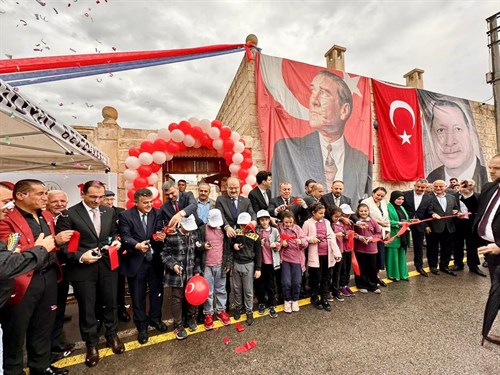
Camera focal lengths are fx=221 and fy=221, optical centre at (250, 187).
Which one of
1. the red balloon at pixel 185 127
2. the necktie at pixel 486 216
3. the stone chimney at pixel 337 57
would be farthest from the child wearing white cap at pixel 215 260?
the stone chimney at pixel 337 57

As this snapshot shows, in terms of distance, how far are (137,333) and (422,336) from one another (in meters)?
3.58

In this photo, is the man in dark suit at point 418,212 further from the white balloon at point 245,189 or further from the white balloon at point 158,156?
the white balloon at point 158,156

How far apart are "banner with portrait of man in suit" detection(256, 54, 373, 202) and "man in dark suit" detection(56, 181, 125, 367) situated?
5.03 metres

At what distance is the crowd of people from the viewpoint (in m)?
2.09

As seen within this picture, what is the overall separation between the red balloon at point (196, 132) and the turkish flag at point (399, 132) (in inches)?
292

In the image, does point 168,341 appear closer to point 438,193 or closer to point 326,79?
point 438,193

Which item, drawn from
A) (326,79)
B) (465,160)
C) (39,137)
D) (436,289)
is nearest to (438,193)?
(436,289)

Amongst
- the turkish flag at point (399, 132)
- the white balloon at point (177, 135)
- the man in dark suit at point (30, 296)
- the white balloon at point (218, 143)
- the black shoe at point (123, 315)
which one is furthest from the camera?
the turkish flag at point (399, 132)

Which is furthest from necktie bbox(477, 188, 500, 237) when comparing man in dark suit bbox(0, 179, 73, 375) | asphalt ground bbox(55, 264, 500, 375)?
man in dark suit bbox(0, 179, 73, 375)

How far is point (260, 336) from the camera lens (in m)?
2.71

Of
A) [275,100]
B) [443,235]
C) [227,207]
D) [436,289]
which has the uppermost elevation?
[275,100]

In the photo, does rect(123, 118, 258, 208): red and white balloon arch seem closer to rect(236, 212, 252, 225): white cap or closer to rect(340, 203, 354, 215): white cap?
rect(236, 212, 252, 225): white cap

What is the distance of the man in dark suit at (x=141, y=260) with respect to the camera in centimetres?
278

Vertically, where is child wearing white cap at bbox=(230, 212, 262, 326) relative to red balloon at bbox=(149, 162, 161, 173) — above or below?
below
